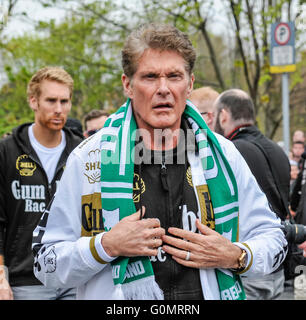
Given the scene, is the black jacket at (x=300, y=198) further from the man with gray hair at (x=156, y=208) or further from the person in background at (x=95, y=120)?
the person in background at (x=95, y=120)

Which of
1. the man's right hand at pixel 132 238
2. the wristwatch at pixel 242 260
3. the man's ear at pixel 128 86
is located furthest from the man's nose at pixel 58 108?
the wristwatch at pixel 242 260

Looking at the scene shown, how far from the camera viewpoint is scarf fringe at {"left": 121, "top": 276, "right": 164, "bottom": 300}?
202cm

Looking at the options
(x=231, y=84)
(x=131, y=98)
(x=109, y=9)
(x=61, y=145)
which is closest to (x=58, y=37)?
(x=109, y=9)

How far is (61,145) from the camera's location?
13.2 ft

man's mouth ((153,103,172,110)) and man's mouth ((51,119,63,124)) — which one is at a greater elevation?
man's mouth ((153,103,172,110))

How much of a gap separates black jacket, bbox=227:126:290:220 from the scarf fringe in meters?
2.05

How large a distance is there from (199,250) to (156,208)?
0.28 meters

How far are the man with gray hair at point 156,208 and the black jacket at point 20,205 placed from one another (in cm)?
155

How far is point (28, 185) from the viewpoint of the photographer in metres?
3.72

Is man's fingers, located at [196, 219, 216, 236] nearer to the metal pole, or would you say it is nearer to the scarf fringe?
the scarf fringe

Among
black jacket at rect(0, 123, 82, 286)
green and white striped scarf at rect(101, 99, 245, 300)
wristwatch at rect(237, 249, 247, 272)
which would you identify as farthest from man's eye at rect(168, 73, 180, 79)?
black jacket at rect(0, 123, 82, 286)

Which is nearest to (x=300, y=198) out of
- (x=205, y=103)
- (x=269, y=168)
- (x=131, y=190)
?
(x=269, y=168)

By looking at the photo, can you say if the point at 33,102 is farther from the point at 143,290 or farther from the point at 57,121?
the point at 143,290
